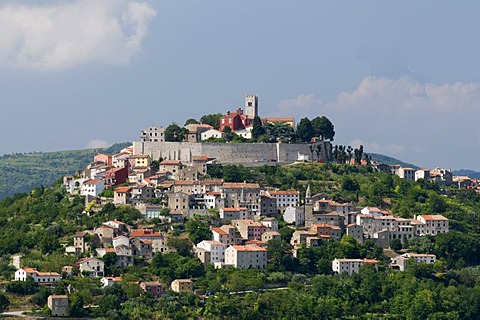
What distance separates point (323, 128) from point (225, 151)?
9757 millimetres

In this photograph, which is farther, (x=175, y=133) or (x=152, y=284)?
(x=175, y=133)

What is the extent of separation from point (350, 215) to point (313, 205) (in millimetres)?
2445

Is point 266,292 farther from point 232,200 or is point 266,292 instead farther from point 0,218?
point 0,218

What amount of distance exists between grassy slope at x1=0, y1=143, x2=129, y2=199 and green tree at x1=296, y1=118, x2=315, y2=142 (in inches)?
2936

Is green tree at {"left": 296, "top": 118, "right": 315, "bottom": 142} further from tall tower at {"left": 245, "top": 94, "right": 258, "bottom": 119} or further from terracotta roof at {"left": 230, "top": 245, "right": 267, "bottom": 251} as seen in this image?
terracotta roof at {"left": 230, "top": 245, "right": 267, "bottom": 251}

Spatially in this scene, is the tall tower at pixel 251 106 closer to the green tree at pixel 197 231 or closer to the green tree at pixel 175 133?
the green tree at pixel 175 133

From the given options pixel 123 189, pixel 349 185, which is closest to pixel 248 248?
pixel 123 189

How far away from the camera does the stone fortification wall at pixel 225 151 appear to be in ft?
277

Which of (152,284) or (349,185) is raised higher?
(349,185)

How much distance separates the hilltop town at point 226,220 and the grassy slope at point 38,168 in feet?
250

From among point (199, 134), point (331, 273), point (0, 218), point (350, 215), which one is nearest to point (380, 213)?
point (350, 215)

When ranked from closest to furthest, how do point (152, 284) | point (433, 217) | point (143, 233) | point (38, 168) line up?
1. point (152, 284)
2. point (143, 233)
3. point (433, 217)
4. point (38, 168)

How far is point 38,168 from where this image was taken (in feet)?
599

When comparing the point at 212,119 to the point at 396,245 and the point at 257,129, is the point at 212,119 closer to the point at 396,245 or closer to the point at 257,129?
the point at 257,129
